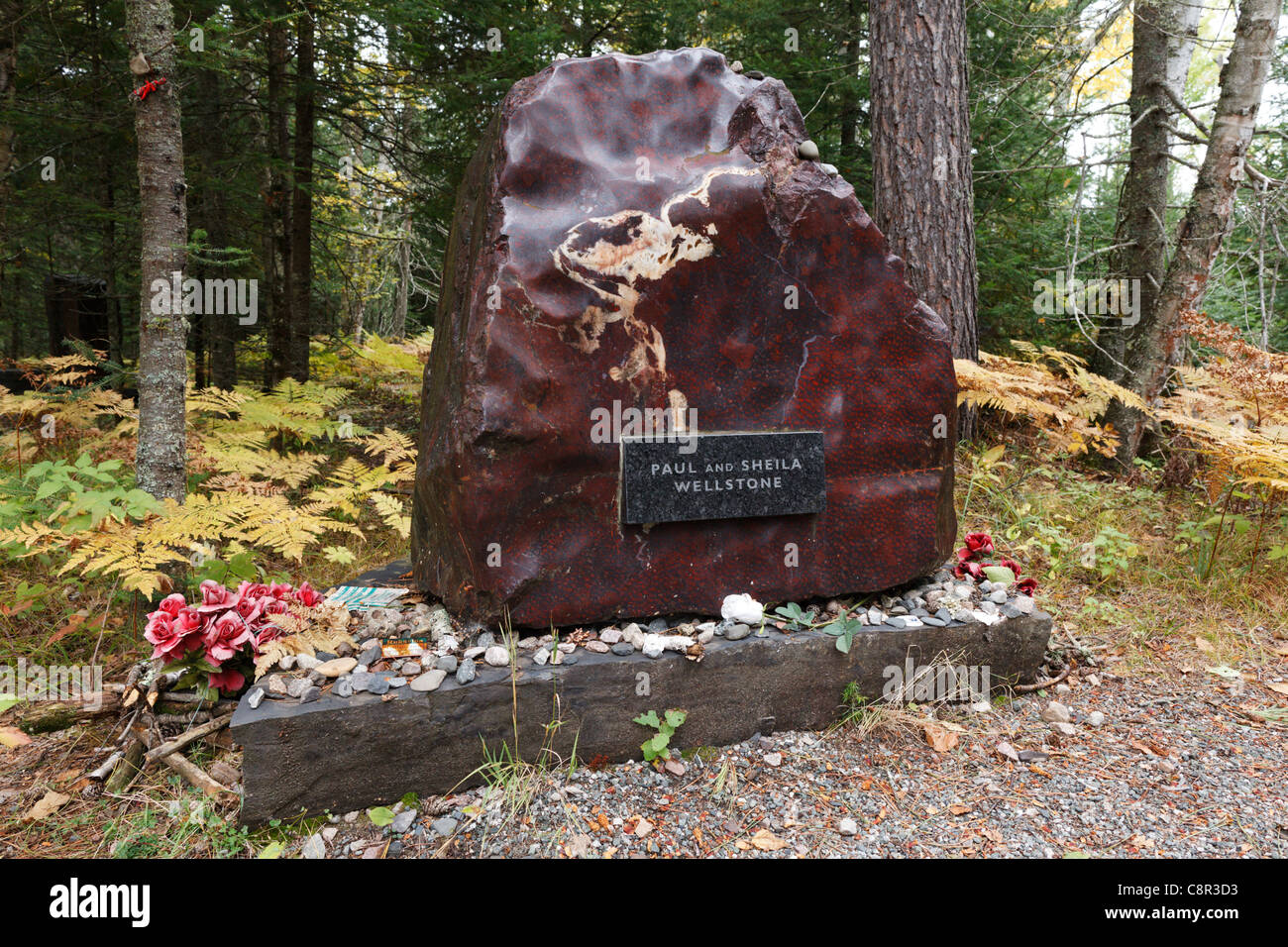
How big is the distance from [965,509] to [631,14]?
5.35 meters

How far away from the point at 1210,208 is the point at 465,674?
226 inches

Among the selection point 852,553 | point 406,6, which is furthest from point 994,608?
point 406,6

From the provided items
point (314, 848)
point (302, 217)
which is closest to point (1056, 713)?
point (314, 848)

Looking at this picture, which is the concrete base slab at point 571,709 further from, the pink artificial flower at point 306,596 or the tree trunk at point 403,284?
the tree trunk at point 403,284

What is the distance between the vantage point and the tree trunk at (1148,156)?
5977 millimetres

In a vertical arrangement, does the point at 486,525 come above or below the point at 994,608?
above

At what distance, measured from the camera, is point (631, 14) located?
22.2 feet

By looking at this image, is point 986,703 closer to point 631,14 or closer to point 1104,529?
point 1104,529

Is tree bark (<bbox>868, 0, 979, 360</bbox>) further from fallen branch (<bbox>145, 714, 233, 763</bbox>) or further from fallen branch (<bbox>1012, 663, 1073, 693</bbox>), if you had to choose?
fallen branch (<bbox>145, 714, 233, 763</bbox>)

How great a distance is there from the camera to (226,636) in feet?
9.00

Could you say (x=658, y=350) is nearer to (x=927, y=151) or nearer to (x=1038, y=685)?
(x=1038, y=685)

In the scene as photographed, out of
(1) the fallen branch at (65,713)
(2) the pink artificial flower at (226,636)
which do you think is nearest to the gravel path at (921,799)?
(2) the pink artificial flower at (226,636)

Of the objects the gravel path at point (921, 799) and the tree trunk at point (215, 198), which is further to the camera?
the tree trunk at point (215, 198)

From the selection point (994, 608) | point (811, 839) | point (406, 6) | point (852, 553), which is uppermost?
point (406, 6)
